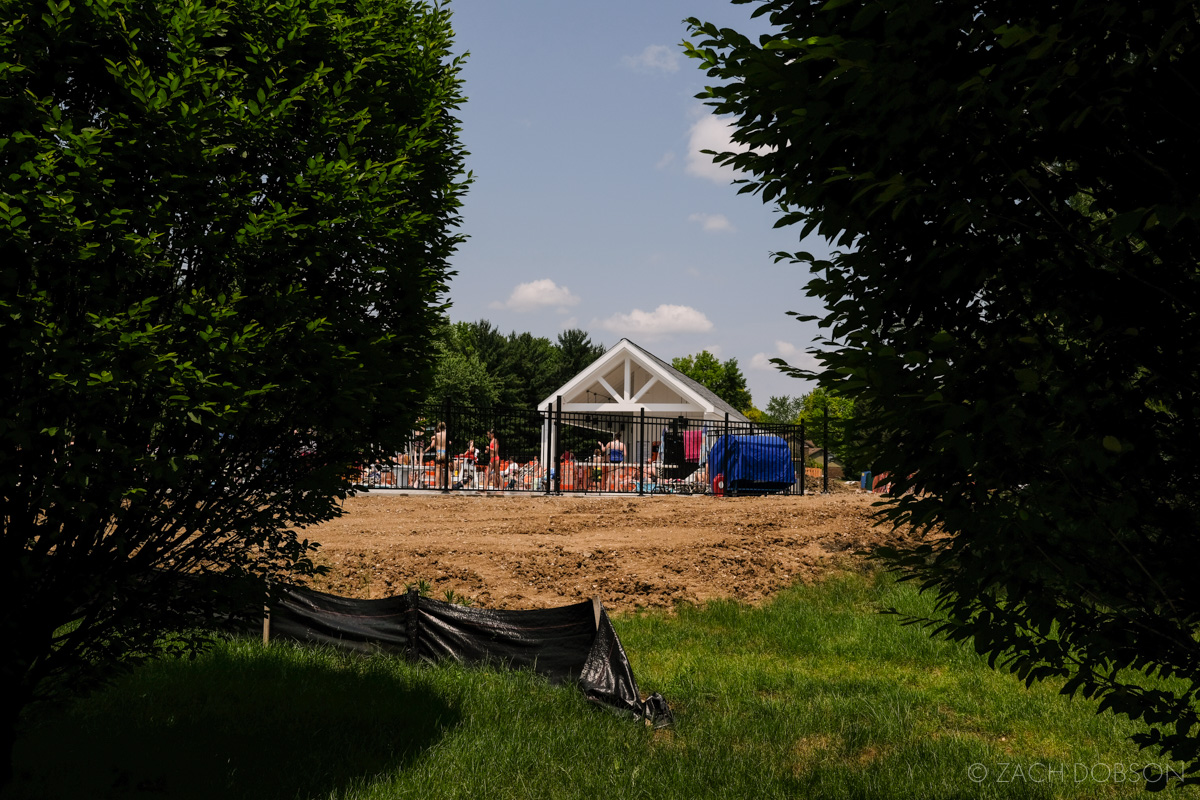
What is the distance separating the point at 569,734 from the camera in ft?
20.4

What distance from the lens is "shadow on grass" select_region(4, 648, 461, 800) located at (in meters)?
4.99

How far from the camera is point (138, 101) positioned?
4227 millimetres

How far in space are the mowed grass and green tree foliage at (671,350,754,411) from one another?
6082 cm

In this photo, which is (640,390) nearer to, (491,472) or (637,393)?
(637,393)

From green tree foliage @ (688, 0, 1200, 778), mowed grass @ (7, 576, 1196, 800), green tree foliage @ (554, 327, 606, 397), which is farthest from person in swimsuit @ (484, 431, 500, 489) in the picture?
green tree foliage @ (554, 327, 606, 397)

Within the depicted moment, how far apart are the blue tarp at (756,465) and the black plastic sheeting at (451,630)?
53.8 ft

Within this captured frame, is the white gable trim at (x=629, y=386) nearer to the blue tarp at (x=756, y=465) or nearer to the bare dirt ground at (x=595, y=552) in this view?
the blue tarp at (x=756, y=465)

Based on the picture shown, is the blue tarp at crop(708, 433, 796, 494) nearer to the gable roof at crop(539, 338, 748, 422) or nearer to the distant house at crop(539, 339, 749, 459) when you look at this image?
the distant house at crop(539, 339, 749, 459)

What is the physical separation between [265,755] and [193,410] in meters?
2.72

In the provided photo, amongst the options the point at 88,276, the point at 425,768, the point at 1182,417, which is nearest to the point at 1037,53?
the point at 1182,417

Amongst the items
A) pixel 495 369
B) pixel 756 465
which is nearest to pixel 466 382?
pixel 495 369

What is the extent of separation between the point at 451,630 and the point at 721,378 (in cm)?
6263

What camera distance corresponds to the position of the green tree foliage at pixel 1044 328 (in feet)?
9.02

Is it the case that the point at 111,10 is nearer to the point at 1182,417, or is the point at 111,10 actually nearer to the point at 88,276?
the point at 88,276
